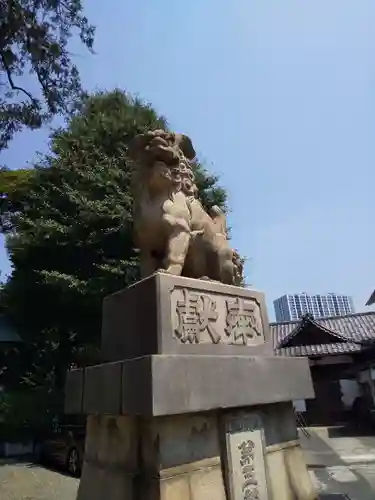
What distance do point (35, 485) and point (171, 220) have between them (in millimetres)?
7288

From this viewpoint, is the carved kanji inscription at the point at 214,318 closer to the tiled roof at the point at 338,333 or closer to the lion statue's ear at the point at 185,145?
the lion statue's ear at the point at 185,145

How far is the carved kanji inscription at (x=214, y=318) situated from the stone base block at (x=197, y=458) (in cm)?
54

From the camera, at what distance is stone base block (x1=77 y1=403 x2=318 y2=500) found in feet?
7.36

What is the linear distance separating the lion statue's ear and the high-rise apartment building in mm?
49841

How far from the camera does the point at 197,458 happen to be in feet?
7.88

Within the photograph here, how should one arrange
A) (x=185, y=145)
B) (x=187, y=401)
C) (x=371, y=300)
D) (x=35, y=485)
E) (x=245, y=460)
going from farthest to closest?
(x=371, y=300), (x=35, y=485), (x=185, y=145), (x=245, y=460), (x=187, y=401)

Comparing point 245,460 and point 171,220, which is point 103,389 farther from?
point 171,220

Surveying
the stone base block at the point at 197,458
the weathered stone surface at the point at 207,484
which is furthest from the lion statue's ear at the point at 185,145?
the weathered stone surface at the point at 207,484

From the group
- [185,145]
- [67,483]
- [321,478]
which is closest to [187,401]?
[185,145]

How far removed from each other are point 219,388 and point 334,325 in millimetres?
20619

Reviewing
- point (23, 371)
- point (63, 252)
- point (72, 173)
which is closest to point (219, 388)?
point (63, 252)

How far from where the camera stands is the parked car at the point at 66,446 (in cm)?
902

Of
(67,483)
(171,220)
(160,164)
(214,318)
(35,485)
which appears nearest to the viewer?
(214,318)

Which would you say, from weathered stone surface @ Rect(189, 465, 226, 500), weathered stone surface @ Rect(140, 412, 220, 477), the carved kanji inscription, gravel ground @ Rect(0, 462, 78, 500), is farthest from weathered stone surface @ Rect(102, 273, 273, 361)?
gravel ground @ Rect(0, 462, 78, 500)
